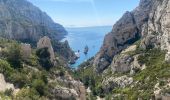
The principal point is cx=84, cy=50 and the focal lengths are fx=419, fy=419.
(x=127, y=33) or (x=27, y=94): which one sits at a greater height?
(x=27, y=94)

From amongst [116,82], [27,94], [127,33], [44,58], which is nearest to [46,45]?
[44,58]

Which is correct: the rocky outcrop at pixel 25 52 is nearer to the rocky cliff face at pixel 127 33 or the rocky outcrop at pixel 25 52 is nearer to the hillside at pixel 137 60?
the hillside at pixel 137 60

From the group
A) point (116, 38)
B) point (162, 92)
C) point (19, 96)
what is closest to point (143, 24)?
point (116, 38)

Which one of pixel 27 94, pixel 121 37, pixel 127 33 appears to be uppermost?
pixel 27 94

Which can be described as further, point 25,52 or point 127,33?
point 127,33

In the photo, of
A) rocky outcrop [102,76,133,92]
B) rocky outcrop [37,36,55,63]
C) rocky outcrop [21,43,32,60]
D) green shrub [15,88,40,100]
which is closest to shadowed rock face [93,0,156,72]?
rocky outcrop [102,76,133,92]

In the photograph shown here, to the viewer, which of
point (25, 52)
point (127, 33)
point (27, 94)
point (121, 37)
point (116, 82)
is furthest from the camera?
point (127, 33)

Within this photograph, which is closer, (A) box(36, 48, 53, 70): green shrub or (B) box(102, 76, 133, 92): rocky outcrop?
(A) box(36, 48, 53, 70): green shrub

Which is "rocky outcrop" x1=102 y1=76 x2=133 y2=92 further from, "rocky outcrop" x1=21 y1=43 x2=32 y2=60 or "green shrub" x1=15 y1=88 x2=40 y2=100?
"green shrub" x1=15 y1=88 x2=40 y2=100

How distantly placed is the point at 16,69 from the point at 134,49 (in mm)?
88613

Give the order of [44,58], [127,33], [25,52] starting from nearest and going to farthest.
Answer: [25,52]
[44,58]
[127,33]

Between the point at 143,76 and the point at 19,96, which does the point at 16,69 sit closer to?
the point at 19,96

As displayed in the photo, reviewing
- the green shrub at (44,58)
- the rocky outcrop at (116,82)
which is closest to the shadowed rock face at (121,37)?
the rocky outcrop at (116,82)

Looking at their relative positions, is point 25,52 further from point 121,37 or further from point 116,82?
point 121,37
